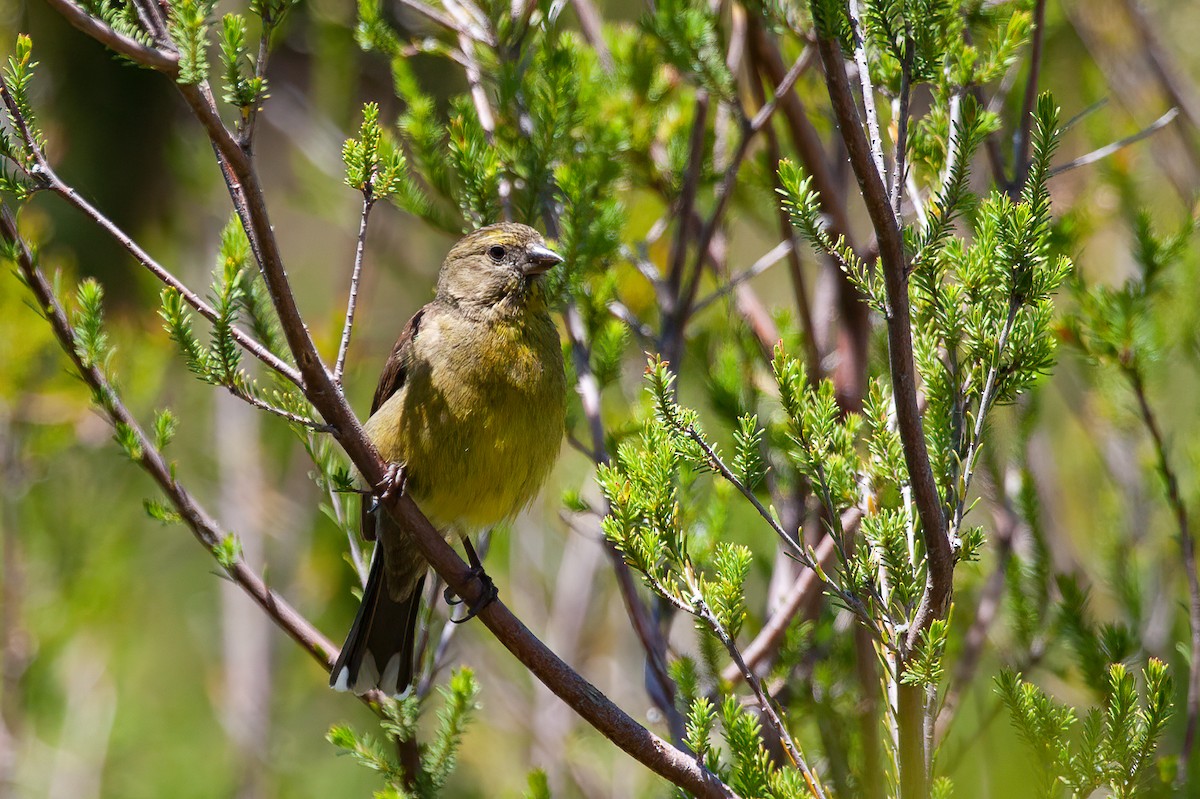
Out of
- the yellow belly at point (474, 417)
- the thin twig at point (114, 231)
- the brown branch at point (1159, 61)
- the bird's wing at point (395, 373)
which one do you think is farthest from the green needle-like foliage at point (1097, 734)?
the brown branch at point (1159, 61)

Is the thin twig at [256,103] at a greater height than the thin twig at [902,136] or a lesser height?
greater

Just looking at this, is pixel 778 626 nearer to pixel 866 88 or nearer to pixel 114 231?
pixel 866 88

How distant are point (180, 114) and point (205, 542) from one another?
13.1 ft

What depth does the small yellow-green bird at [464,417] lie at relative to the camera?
12.5 feet

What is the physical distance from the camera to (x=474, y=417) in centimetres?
380

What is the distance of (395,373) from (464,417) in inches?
17.5

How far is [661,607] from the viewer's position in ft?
12.0

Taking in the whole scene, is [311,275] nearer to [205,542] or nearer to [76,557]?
[76,557]

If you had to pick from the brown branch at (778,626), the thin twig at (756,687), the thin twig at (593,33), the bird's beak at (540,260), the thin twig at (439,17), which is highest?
the thin twig at (593,33)

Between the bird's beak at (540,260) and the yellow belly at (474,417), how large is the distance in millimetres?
213

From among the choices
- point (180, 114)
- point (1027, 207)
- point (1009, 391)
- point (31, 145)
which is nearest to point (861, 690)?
point (1009, 391)

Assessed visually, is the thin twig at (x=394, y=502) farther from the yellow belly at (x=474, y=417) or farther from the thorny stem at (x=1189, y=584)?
the thorny stem at (x=1189, y=584)

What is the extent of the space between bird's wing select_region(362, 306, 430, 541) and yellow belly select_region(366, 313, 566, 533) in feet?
0.32

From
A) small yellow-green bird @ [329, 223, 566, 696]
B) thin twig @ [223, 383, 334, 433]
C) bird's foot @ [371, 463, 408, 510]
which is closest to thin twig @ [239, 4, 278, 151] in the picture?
thin twig @ [223, 383, 334, 433]
